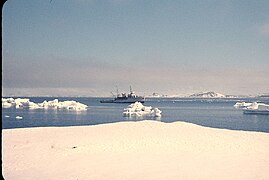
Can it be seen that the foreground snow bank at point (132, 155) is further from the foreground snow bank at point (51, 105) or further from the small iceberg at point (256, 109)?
the foreground snow bank at point (51, 105)

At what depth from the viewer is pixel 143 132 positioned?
17.7 meters

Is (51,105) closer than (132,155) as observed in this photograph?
No

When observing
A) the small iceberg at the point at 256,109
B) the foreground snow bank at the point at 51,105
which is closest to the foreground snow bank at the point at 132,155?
the small iceberg at the point at 256,109

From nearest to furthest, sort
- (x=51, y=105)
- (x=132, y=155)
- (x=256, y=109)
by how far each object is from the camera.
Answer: (x=132, y=155) → (x=256, y=109) → (x=51, y=105)

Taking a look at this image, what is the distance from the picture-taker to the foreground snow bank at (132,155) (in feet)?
30.3

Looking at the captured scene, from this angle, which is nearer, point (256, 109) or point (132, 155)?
point (132, 155)

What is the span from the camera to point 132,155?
11.8 meters

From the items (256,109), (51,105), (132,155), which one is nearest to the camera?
(132,155)

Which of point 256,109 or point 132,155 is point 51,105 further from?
point 132,155

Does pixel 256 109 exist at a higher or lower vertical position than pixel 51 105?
lower

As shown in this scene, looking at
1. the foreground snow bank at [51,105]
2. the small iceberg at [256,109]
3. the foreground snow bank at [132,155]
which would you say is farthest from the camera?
the foreground snow bank at [51,105]

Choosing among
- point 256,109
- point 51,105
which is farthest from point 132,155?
point 51,105

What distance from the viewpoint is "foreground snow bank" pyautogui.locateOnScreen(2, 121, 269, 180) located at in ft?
30.3

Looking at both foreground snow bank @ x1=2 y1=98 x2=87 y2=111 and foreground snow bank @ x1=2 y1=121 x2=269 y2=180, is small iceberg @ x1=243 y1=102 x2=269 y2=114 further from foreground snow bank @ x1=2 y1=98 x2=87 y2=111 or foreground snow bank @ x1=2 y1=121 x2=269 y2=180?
foreground snow bank @ x1=2 y1=121 x2=269 y2=180
